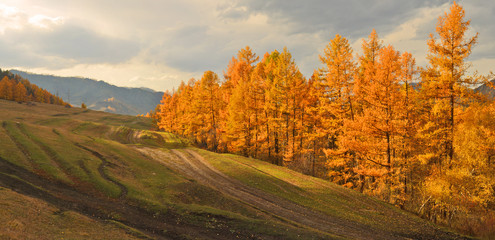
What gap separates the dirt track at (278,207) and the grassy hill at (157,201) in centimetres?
10

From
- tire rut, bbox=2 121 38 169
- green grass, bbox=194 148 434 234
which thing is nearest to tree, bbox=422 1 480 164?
green grass, bbox=194 148 434 234

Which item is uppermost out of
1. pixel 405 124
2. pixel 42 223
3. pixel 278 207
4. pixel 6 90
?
pixel 6 90

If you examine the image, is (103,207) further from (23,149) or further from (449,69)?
(449,69)

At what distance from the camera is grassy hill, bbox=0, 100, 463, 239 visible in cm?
1284

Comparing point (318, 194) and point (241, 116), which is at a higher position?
point (241, 116)

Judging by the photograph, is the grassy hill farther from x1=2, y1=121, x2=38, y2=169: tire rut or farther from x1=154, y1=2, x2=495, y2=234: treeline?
x1=154, y1=2, x2=495, y2=234: treeline

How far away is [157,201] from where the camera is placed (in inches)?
742

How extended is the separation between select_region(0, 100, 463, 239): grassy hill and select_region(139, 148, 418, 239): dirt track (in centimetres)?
10

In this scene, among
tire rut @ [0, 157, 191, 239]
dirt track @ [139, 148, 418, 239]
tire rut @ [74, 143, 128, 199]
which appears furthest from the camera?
tire rut @ [74, 143, 128, 199]

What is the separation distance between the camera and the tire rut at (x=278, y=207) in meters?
17.8

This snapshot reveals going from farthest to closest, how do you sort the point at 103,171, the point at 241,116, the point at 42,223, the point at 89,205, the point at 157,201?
the point at 241,116
the point at 103,171
the point at 157,201
the point at 89,205
the point at 42,223

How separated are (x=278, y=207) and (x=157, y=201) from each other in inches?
410

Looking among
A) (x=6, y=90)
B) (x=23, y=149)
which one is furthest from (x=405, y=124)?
(x=6, y=90)

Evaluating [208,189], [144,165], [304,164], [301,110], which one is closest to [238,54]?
[301,110]
